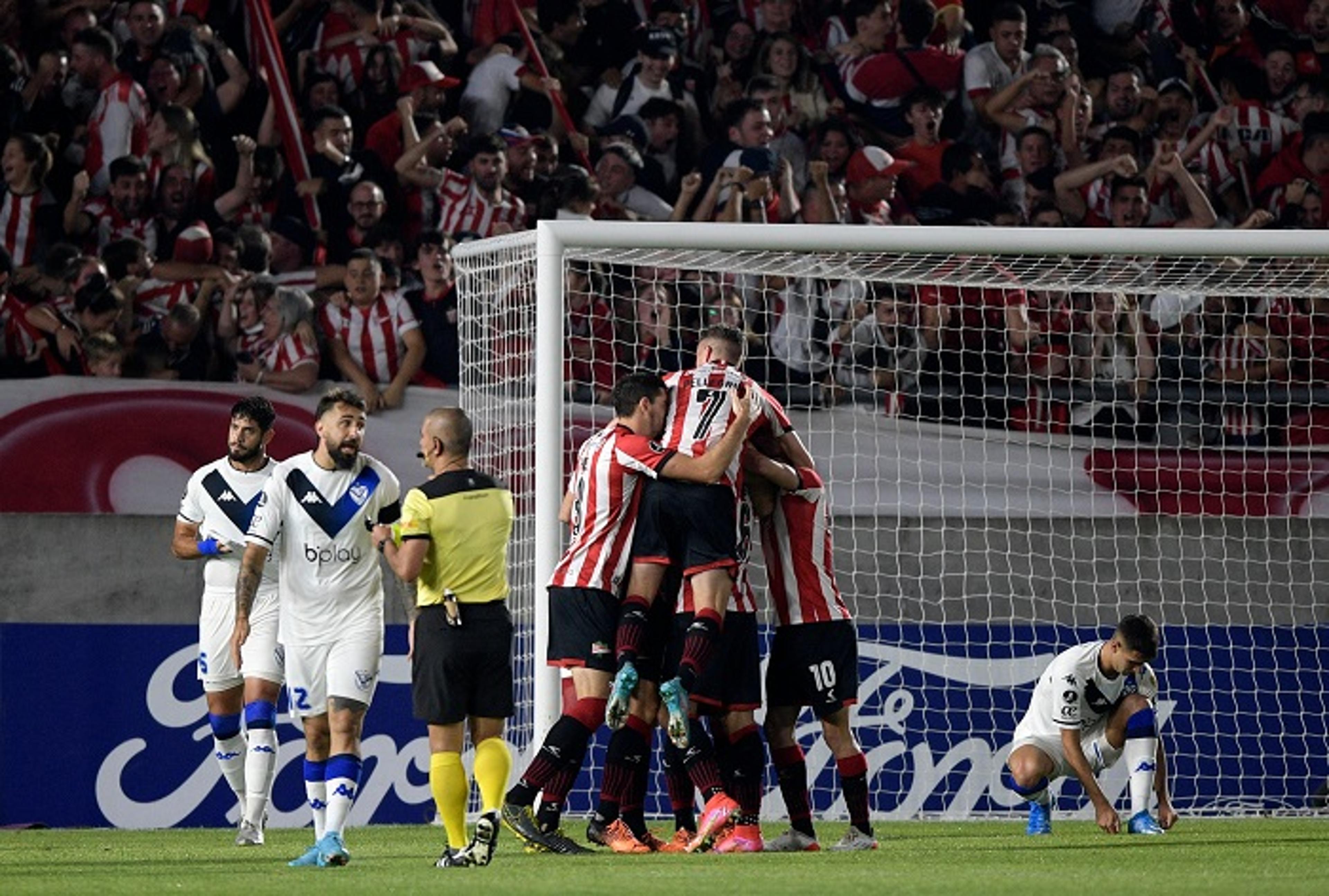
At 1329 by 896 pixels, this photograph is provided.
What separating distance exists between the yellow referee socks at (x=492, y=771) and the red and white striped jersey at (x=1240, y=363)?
6648mm

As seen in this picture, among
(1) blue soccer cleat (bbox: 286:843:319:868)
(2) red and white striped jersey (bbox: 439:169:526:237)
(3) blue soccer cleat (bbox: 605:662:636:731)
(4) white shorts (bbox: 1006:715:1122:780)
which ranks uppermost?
(2) red and white striped jersey (bbox: 439:169:526:237)

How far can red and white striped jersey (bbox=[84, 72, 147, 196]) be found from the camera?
13.2m

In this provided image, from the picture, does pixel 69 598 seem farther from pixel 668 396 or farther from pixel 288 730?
pixel 668 396

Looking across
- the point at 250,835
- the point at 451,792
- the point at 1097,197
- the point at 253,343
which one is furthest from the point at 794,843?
the point at 1097,197

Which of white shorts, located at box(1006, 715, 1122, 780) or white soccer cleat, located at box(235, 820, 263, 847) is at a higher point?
white shorts, located at box(1006, 715, 1122, 780)

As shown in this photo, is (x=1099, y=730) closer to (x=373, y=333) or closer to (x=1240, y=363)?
(x=1240, y=363)

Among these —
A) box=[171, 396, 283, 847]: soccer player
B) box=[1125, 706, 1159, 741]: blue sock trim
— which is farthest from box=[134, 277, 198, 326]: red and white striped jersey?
box=[1125, 706, 1159, 741]: blue sock trim

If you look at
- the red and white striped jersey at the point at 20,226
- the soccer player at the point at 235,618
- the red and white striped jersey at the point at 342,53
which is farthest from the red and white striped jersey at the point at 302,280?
the soccer player at the point at 235,618

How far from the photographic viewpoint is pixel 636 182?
1430 centimetres

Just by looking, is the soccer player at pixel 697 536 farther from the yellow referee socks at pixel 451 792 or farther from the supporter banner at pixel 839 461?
the supporter banner at pixel 839 461

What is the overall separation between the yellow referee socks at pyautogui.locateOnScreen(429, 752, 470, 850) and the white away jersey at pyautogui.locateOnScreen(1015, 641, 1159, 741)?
3.31 m

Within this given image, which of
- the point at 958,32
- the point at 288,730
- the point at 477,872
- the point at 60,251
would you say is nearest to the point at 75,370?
the point at 60,251

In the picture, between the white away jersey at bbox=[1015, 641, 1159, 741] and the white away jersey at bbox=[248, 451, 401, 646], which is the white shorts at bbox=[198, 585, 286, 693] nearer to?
the white away jersey at bbox=[248, 451, 401, 646]

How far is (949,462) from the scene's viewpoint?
12.8 metres
